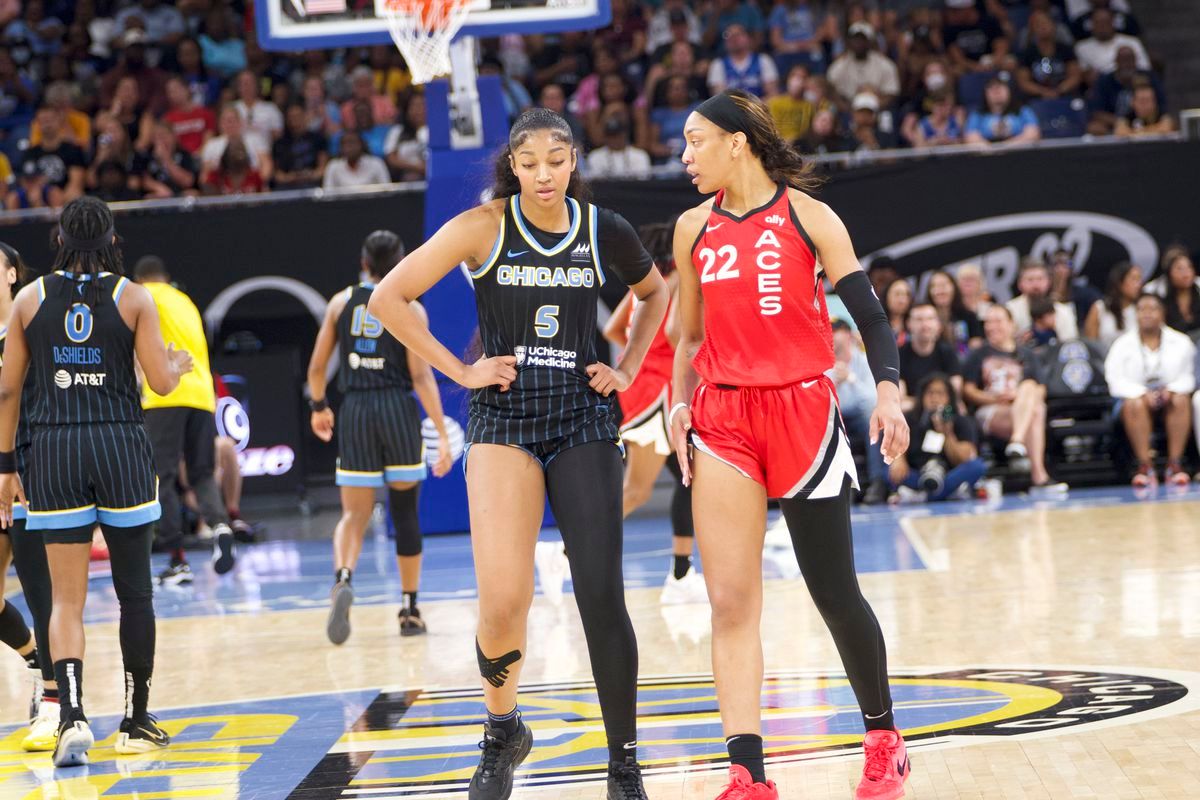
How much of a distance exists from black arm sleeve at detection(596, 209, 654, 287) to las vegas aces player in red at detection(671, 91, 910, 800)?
217 millimetres

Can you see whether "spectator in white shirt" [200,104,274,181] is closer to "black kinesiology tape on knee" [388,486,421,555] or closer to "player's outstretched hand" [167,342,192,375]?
"black kinesiology tape on knee" [388,486,421,555]

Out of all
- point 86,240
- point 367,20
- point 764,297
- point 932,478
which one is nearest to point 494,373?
point 764,297

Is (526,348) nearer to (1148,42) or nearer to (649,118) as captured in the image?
(649,118)

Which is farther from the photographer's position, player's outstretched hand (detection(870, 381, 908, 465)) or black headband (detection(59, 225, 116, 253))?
black headband (detection(59, 225, 116, 253))

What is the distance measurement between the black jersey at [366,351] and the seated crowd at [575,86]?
5399mm

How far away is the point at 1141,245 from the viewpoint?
39.5ft

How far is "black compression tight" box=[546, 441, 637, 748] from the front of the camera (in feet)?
Result: 13.2

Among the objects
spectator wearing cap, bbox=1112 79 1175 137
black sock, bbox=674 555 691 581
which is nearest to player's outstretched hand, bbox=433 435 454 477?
black sock, bbox=674 555 691 581

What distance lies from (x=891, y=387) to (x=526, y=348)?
103 centimetres

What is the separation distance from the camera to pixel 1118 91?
44.0 feet

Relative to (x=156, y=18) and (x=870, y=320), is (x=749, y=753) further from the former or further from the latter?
(x=156, y=18)

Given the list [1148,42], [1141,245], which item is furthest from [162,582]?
[1148,42]

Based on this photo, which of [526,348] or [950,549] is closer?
[526,348]

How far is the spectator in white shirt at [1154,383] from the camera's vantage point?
11.1 metres
